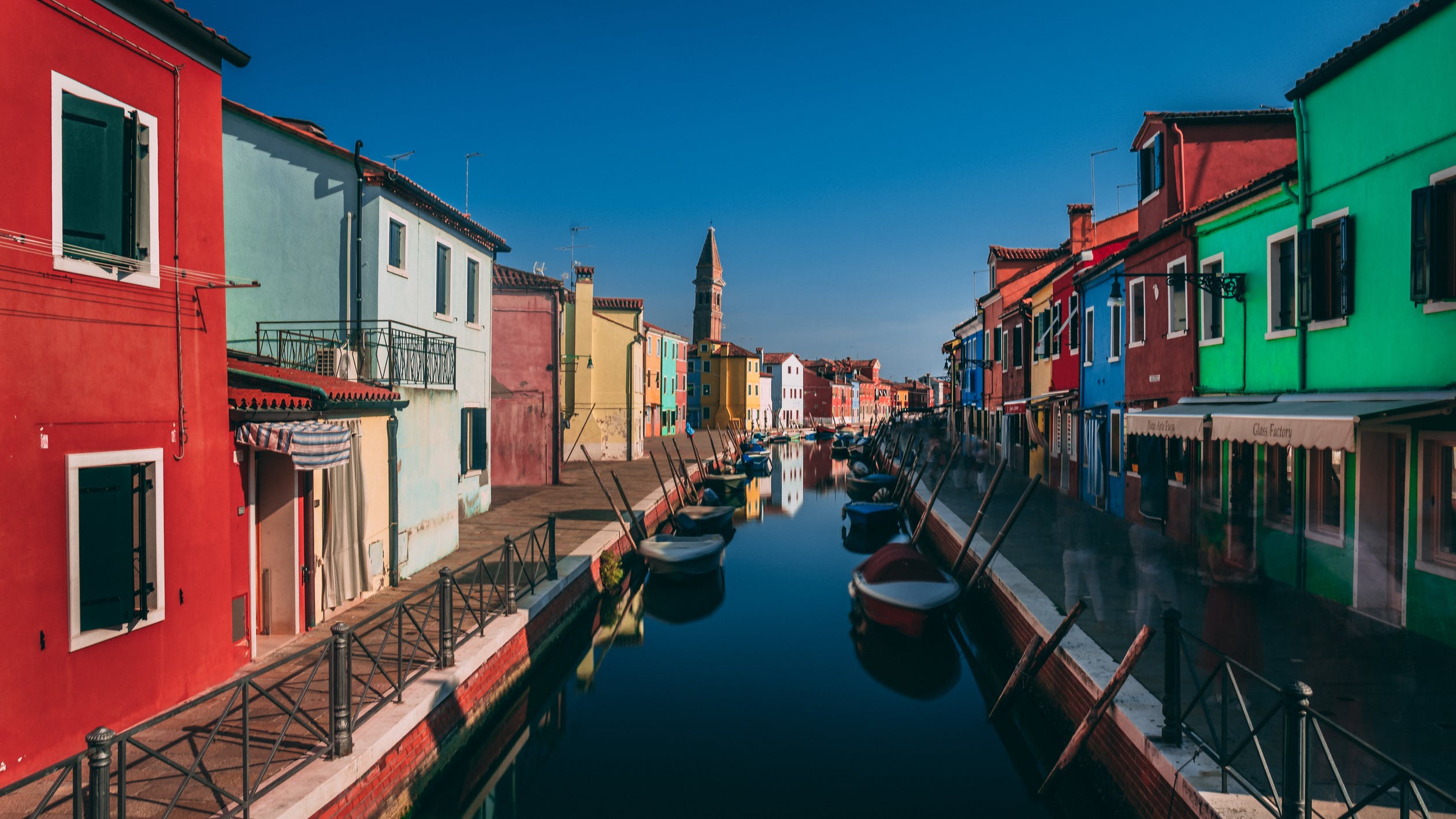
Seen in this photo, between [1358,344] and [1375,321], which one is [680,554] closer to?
[1358,344]

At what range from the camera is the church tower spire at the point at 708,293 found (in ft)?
318

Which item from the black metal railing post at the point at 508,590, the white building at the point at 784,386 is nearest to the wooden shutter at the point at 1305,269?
the black metal railing post at the point at 508,590

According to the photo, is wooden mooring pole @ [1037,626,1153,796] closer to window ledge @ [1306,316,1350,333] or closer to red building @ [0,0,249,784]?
window ledge @ [1306,316,1350,333]

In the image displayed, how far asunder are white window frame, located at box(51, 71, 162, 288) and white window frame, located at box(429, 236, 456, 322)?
31.0ft

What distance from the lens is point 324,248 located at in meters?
13.8

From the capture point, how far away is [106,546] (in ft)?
21.0

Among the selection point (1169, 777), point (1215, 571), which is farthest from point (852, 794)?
point (1215, 571)

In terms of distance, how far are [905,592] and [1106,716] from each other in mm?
6246

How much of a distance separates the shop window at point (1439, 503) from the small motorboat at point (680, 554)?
12480mm

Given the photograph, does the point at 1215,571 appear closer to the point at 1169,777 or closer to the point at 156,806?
the point at 1169,777

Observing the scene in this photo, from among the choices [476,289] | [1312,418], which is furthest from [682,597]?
[1312,418]

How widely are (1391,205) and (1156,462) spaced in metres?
6.73

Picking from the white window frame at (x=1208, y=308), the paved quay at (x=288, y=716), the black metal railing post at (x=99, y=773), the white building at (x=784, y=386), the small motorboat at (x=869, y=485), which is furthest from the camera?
the white building at (x=784, y=386)

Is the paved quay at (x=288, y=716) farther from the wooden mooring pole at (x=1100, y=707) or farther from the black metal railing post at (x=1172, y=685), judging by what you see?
the black metal railing post at (x=1172, y=685)
